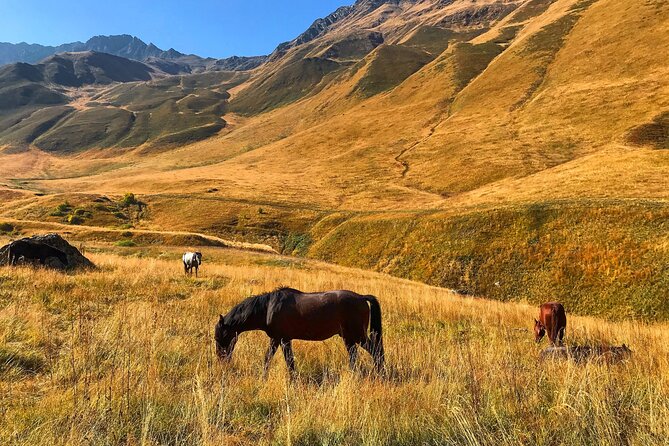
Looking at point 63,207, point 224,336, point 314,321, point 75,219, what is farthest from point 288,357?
point 63,207

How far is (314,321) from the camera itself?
7.34m

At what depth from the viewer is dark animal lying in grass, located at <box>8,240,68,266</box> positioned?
19875mm

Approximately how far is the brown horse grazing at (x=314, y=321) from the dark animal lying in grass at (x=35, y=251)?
17545 mm

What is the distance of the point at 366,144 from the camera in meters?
128

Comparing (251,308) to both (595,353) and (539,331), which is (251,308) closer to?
(595,353)

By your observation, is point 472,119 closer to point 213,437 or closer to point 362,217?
point 362,217

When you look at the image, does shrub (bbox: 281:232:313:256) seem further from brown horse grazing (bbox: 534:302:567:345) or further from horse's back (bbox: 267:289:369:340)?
horse's back (bbox: 267:289:369:340)

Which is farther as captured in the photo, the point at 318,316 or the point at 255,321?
the point at 255,321

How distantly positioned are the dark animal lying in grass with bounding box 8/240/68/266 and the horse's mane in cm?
1704

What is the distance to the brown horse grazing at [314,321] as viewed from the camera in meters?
7.34

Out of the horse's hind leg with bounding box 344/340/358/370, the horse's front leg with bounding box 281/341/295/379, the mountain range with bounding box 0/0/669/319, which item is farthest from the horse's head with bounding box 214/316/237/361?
the mountain range with bounding box 0/0/669/319

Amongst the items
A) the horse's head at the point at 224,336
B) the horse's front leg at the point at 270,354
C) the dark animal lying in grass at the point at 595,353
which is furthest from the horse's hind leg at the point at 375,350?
the dark animal lying in grass at the point at 595,353

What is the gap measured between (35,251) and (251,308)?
18.7m

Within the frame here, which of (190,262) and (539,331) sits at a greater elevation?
(539,331)
